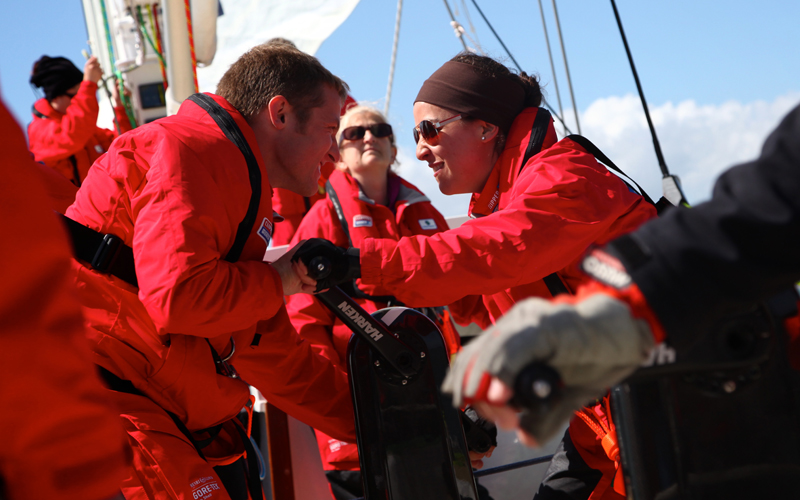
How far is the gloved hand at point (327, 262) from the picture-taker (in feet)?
5.95

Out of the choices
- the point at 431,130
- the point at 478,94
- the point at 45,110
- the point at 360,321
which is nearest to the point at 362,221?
the point at 431,130

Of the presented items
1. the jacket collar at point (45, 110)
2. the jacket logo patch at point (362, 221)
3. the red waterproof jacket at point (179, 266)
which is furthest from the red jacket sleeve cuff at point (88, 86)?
the red waterproof jacket at point (179, 266)

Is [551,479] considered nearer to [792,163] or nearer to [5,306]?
[792,163]

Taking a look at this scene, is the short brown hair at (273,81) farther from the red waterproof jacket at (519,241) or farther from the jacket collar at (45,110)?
the jacket collar at (45,110)

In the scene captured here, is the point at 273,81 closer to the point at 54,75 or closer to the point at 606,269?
the point at 606,269

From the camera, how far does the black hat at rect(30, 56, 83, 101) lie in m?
4.87

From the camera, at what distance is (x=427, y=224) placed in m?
3.43

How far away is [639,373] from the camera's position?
1.10 m

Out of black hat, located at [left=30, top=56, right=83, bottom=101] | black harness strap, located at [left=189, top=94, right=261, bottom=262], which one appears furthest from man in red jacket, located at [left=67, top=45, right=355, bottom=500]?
black hat, located at [left=30, top=56, right=83, bottom=101]

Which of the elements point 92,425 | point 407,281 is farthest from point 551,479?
point 92,425

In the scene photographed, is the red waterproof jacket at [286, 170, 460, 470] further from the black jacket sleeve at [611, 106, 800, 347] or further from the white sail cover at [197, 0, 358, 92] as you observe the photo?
the white sail cover at [197, 0, 358, 92]

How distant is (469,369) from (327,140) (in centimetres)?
141

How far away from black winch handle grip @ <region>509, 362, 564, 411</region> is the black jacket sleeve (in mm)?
184

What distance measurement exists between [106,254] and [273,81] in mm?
718
